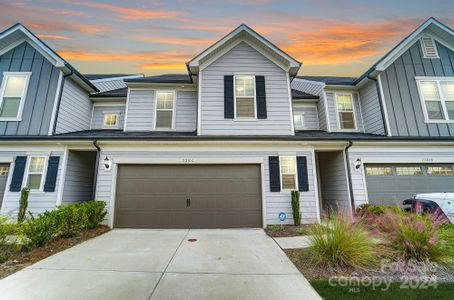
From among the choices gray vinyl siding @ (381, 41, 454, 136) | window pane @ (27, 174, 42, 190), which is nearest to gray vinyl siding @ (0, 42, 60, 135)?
window pane @ (27, 174, 42, 190)

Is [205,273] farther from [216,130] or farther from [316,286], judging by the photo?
[216,130]

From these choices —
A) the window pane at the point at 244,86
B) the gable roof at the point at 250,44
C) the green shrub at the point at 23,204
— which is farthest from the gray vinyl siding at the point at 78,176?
the window pane at the point at 244,86

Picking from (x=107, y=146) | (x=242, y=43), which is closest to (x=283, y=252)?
(x=107, y=146)

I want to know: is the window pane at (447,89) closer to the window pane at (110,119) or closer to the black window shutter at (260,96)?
the black window shutter at (260,96)

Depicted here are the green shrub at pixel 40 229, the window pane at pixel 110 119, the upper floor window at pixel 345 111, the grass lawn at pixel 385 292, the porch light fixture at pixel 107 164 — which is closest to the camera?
the grass lawn at pixel 385 292

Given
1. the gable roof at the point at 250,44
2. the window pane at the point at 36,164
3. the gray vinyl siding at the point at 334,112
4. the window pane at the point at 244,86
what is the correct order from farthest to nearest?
1. the gray vinyl siding at the point at 334,112
2. the window pane at the point at 244,86
3. the gable roof at the point at 250,44
4. the window pane at the point at 36,164

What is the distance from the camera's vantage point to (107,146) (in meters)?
7.63

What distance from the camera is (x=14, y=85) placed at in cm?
870

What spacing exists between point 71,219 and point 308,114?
1131cm

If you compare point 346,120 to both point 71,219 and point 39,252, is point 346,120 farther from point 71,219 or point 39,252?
point 39,252

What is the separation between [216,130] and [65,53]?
8.82 m

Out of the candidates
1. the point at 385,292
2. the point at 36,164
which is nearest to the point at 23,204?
the point at 36,164

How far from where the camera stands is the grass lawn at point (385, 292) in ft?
9.41

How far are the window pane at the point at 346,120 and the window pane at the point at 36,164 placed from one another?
13561 millimetres
